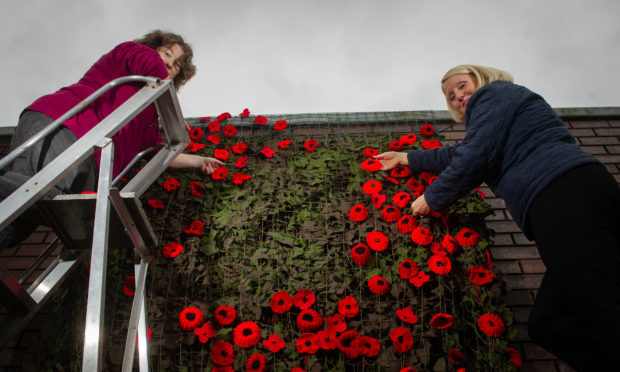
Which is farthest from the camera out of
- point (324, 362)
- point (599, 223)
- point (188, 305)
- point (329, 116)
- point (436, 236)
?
point (329, 116)

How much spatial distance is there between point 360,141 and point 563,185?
1502 millimetres

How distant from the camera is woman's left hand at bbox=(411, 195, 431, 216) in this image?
6.89ft

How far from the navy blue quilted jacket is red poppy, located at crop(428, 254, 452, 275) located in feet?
1.08

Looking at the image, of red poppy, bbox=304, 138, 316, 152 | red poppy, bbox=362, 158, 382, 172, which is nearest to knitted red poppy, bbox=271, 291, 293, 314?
red poppy, bbox=362, 158, 382, 172

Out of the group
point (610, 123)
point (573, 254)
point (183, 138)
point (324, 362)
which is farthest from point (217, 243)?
point (610, 123)

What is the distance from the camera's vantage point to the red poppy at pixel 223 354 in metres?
1.82

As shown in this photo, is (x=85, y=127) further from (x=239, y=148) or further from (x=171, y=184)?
(x=239, y=148)

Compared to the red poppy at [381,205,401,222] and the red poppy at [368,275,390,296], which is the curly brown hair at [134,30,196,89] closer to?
the red poppy at [381,205,401,222]

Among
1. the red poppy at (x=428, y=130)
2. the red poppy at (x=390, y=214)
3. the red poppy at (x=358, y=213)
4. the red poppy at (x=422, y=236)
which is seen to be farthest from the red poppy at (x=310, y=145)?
the red poppy at (x=422, y=236)

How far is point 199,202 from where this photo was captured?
7.78 feet

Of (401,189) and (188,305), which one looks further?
(401,189)

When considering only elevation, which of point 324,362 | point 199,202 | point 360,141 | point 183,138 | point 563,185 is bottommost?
point 324,362

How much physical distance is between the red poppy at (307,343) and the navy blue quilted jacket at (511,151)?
104cm

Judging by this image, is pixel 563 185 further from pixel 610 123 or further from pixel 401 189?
pixel 610 123
